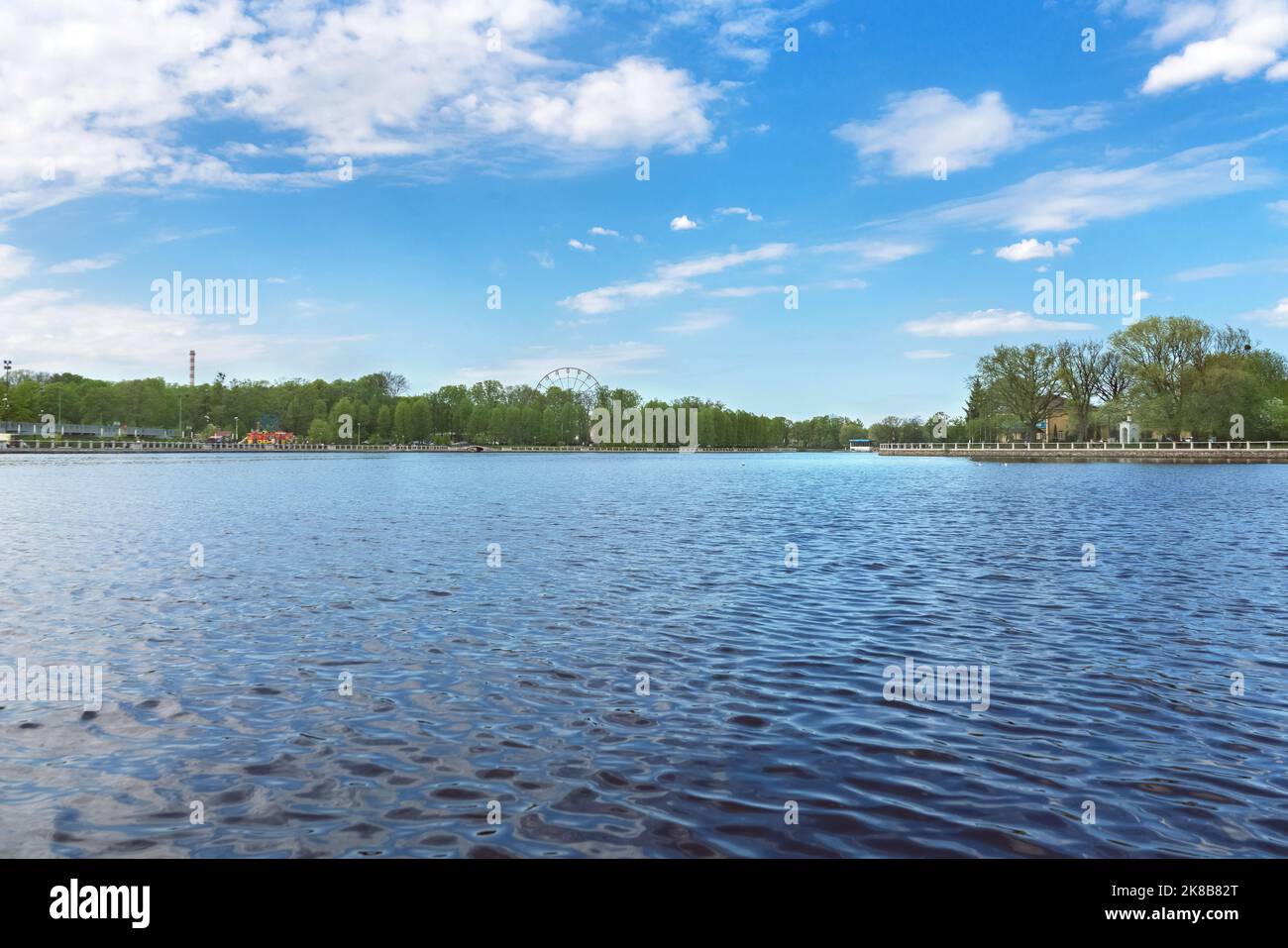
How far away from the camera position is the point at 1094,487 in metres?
68.1

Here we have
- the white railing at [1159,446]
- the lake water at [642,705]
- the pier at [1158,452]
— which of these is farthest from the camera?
the white railing at [1159,446]

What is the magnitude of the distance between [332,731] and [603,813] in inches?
160

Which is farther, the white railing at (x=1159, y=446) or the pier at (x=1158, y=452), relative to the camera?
the white railing at (x=1159, y=446)

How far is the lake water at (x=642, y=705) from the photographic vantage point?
296 inches

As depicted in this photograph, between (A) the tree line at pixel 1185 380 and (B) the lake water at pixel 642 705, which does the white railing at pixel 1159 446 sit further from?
(B) the lake water at pixel 642 705

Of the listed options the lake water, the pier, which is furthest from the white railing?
the lake water

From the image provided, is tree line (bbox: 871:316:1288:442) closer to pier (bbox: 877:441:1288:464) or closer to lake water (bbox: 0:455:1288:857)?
pier (bbox: 877:441:1288:464)

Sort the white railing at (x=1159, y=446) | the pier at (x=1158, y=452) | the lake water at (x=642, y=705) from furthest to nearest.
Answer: the white railing at (x=1159, y=446) → the pier at (x=1158, y=452) → the lake water at (x=642, y=705)

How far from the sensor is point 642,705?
11070 millimetres

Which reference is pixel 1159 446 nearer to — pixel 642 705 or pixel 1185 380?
pixel 1185 380

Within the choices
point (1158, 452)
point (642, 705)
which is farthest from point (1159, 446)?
point (642, 705)

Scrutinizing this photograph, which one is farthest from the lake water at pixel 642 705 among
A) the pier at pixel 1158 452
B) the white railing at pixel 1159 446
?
the white railing at pixel 1159 446

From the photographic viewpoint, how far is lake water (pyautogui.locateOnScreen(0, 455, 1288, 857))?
7.51 metres
